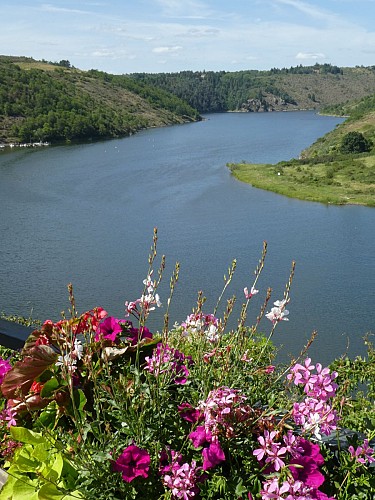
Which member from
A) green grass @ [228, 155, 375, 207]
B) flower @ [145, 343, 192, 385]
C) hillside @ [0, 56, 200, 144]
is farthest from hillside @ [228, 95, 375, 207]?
flower @ [145, 343, 192, 385]

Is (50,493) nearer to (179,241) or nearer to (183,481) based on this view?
(183,481)

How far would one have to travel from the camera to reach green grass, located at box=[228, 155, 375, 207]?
33656 mm

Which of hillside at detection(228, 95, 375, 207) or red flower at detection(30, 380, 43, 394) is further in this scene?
hillside at detection(228, 95, 375, 207)

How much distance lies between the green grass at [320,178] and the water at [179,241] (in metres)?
1.32

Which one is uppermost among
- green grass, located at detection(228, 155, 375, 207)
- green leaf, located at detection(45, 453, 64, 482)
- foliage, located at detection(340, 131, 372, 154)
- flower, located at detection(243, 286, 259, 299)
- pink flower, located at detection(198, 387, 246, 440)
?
foliage, located at detection(340, 131, 372, 154)

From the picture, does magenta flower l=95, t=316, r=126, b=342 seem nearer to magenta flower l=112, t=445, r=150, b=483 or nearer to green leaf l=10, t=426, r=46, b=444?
green leaf l=10, t=426, r=46, b=444

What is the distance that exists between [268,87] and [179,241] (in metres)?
132

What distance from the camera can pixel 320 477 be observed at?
1.36m

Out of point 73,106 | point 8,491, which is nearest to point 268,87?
point 73,106

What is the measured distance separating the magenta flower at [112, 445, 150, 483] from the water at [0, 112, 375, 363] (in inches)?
284

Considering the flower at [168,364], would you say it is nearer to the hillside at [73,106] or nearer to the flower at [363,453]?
the flower at [363,453]

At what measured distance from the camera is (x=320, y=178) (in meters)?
39.2

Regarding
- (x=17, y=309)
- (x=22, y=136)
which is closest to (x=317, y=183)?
(x=17, y=309)

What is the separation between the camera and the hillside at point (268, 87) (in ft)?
424
